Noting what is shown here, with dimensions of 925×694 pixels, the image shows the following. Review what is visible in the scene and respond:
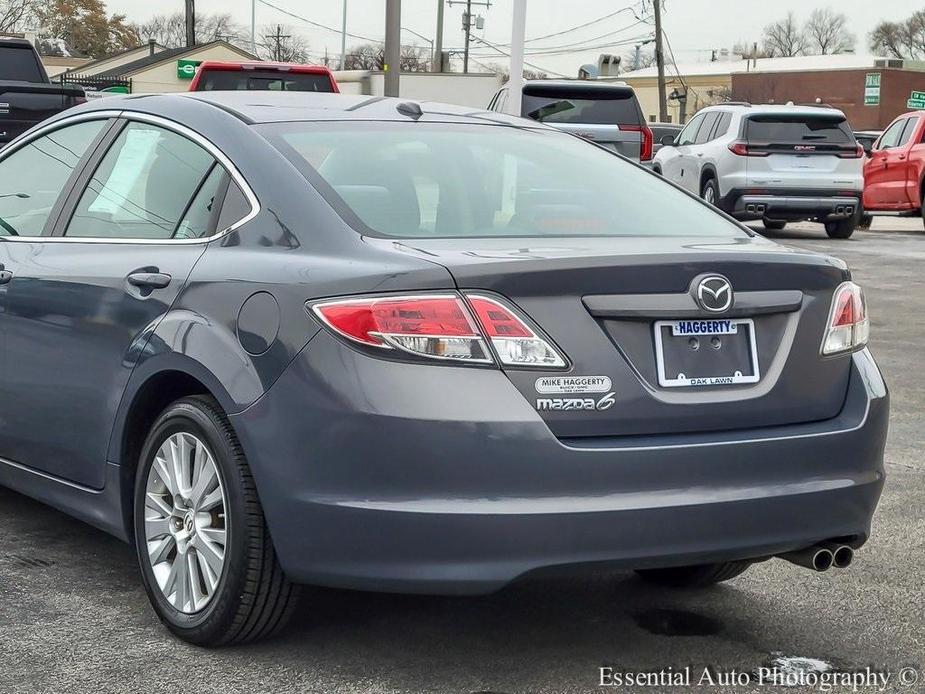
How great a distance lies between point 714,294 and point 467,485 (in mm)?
778

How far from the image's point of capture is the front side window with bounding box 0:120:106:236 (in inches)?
198

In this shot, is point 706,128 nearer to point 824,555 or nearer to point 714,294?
point 824,555

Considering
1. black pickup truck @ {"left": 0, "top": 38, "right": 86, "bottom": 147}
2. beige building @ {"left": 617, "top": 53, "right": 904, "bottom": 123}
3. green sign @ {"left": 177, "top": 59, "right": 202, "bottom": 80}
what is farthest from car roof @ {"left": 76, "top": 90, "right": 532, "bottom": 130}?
beige building @ {"left": 617, "top": 53, "right": 904, "bottom": 123}

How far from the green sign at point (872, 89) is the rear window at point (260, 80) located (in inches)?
2857

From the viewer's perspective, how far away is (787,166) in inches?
800

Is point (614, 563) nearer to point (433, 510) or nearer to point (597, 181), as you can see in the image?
point (433, 510)

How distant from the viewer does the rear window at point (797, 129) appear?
20531mm

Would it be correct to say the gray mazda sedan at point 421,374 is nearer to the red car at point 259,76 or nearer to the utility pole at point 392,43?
the red car at point 259,76

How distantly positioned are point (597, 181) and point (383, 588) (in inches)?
63.5

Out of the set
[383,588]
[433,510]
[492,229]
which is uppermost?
[492,229]

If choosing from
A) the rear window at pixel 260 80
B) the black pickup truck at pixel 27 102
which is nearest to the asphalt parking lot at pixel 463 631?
the rear window at pixel 260 80

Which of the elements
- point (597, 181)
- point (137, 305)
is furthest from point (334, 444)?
point (597, 181)

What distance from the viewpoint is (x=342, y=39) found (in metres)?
74.9

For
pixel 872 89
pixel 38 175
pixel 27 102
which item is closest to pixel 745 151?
pixel 27 102
